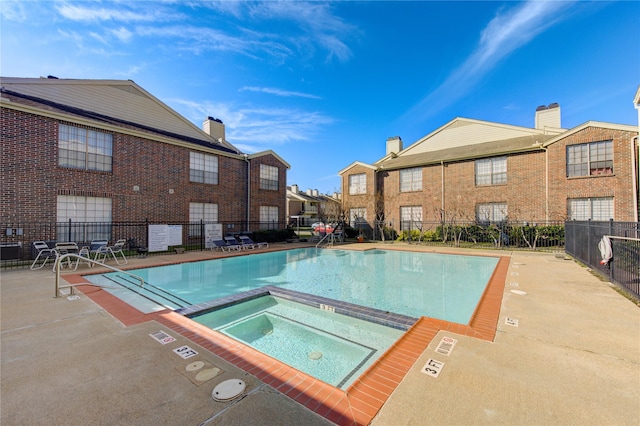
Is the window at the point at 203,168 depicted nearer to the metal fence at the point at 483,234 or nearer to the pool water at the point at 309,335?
the metal fence at the point at 483,234

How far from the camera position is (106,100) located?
600 inches

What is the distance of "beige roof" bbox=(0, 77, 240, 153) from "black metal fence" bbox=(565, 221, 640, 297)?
1961 centimetres

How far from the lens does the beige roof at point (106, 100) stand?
1272 cm

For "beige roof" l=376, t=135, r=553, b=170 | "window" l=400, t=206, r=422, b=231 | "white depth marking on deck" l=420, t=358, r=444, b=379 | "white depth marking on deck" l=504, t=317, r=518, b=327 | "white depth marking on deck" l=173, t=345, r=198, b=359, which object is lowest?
"white depth marking on deck" l=504, t=317, r=518, b=327

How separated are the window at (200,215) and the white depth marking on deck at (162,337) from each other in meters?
12.5

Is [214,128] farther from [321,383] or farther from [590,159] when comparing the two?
[590,159]

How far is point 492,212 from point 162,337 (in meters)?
19.8

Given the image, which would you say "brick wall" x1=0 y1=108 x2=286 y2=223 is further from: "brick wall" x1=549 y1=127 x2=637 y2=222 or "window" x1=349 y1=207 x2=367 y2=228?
"brick wall" x1=549 y1=127 x2=637 y2=222

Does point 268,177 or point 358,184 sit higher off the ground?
point 268,177

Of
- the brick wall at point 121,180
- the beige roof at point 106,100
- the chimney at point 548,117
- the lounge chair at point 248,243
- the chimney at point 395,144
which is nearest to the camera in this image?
the brick wall at point 121,180

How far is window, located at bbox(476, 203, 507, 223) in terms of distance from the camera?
57.6ft

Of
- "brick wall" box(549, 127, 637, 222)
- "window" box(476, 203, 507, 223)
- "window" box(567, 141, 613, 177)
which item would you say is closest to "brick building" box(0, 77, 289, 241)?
"window" box(476, 203, 507, 223)

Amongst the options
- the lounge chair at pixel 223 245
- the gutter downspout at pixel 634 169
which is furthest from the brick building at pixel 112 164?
the gutter downspout at pixel 634 169

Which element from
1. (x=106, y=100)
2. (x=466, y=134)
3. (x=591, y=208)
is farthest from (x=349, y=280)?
(x=466, y=134)
